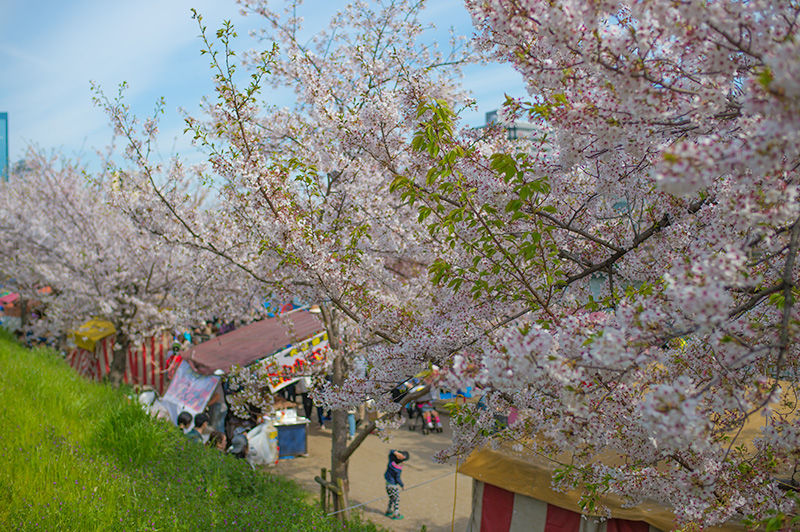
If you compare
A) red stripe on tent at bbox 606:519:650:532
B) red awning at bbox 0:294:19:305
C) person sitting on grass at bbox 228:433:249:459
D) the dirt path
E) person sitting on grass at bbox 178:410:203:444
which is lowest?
the dirt path

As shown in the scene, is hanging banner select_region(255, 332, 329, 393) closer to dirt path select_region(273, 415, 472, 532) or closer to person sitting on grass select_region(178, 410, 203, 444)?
person sitting on grass select_region(178, 410, 203, 444)

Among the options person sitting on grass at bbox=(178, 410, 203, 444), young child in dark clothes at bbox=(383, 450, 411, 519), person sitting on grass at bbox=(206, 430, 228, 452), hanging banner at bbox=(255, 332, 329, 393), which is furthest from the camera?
person sitting on grass at bbox=(206, 430, 228, 452)

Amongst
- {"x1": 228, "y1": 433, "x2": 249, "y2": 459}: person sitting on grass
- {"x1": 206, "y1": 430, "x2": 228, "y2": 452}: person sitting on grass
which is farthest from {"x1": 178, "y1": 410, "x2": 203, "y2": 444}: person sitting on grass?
{"x1": 228, "y1": 433, "x2": 249, "y2": 459}: person sitting on grass

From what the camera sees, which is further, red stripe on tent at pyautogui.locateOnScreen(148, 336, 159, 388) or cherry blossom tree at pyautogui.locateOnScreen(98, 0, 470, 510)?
red stripe on tent at pyautogui.locateOnScreen(148, 336, 159, 388)

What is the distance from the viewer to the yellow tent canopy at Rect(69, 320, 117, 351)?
15.6 metres

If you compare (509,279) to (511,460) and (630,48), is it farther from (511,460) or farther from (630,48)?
(511,460)

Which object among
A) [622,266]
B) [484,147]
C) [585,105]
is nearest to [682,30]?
[585,105]

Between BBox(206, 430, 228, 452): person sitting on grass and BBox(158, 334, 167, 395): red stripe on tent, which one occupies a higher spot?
BBox(158, 334, 167, 395): red stripe on tent

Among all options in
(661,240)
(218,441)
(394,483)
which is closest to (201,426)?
(218,441)

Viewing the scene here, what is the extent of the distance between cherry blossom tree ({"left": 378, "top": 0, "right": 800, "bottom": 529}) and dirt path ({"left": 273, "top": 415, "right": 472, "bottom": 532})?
466cm

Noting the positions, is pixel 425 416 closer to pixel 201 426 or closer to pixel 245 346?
pixel 245 346

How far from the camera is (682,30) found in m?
2.16

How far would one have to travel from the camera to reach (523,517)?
19.9ft

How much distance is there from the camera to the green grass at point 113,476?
196 inches
